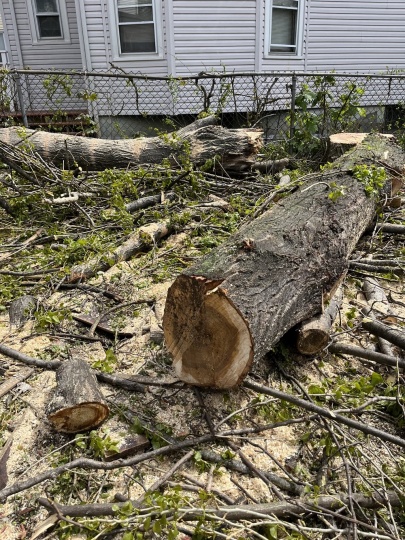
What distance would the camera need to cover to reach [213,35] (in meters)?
9.59

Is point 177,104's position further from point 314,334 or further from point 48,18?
point 314,334

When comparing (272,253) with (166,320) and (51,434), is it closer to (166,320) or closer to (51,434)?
(166,320)

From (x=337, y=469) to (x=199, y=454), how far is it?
69 centimetres

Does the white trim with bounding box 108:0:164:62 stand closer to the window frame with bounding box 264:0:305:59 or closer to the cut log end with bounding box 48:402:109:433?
the window frame with bounding box 264:0:305:59

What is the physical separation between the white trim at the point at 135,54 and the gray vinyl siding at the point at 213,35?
1.03ft

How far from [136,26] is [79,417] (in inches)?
363

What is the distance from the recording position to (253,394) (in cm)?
265

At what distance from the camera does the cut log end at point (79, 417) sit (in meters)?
2.25

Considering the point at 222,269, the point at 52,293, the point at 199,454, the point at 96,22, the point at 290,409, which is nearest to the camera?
the point at 199,454

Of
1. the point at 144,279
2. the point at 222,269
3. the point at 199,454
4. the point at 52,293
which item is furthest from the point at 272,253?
the point at 52,293

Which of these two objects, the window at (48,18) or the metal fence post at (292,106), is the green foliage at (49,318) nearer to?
the metal fence post at (292,106)

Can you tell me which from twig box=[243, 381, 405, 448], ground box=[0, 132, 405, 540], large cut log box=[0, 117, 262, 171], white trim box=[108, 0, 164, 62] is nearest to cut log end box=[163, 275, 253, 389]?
ground box=[0, 132, 405, 540]

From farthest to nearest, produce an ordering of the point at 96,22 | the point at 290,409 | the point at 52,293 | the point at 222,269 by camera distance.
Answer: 1. the point at 96,22
2. the point at 52,293
3. the point at 290,409
4. the point at 222,269

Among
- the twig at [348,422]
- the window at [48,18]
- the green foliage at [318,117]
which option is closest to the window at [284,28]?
the green foliage at [318,117]
